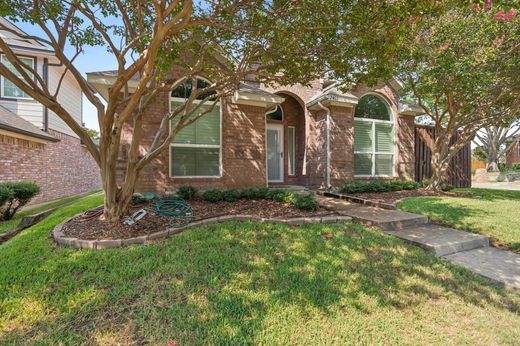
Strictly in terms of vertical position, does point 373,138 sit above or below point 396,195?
above

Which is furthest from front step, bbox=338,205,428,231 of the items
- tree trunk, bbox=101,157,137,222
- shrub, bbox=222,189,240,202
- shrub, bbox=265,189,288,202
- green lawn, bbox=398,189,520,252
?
tree trunk, bbox=101,157,137,222

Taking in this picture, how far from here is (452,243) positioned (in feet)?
13.4

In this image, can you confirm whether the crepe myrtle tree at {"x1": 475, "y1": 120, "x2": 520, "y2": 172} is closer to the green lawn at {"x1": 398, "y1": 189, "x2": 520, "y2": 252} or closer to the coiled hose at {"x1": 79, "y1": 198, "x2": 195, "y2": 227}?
the green lawn at {"x1": 398, "y1": 189, "x2": 520, "y2": 252}

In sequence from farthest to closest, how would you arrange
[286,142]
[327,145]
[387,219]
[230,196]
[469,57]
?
[286,142] < [327,145] < [469,57] < [230,196] < [387,219]

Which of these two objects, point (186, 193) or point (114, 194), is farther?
point (186, 193)

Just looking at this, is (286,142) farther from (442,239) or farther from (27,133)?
(27,133)

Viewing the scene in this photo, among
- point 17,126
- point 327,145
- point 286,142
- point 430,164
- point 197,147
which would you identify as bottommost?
point 430,164

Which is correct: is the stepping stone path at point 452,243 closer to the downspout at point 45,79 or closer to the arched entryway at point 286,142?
the arched entryway at point 286,142

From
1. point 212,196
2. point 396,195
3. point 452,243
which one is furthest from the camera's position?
point 396,195

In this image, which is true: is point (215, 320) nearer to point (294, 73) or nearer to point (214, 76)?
point (294, 73)

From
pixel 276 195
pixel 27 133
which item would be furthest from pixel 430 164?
pixel 27 133

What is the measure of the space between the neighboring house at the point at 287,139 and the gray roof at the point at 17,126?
11.1 feet

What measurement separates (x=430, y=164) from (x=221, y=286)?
11668mm

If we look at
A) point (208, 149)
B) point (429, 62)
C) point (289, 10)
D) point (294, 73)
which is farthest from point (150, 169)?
point (429, 62)
